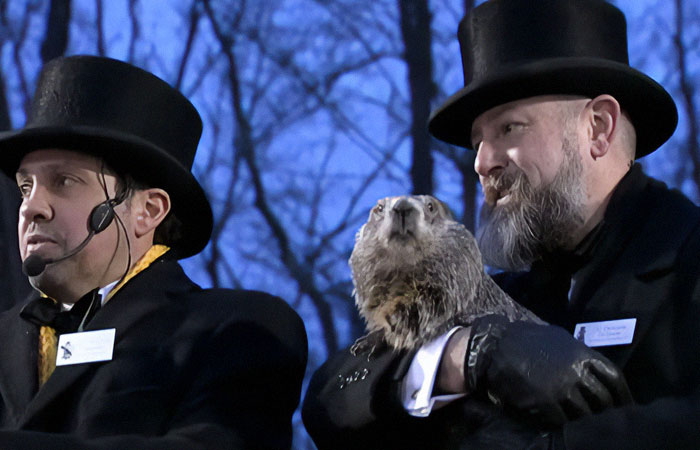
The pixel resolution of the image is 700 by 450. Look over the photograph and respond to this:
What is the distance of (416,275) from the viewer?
2.35 m

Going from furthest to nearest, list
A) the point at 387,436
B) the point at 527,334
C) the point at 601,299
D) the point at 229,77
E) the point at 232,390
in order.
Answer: the point at 229,77 < the point at 232,390 < the point at 601,299 < the point at 387,436 < the point at 527,334

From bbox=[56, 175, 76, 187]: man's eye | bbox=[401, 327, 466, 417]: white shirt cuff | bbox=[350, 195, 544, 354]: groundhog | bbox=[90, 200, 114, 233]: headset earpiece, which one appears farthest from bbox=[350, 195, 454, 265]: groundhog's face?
bbox=[56, 175, 76, 187]: man's eye

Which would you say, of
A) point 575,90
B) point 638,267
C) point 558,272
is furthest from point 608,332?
point 575,90

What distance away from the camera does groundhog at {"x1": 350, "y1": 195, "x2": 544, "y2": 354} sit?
2342mm

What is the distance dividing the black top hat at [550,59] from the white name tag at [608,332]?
30.5 inches

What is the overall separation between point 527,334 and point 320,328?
4.95 metres

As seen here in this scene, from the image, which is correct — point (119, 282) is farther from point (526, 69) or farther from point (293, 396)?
point (526, 69)

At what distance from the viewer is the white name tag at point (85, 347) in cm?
→ 287

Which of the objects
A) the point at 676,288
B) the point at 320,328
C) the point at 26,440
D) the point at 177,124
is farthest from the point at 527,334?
the point at 320,328

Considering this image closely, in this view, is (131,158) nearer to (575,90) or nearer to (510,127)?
(510,127)

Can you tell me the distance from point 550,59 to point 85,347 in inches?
69.2

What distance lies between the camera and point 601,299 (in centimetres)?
263

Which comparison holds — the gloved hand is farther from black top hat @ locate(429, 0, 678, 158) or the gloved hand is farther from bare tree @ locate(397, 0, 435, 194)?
bare tree @ locate(397, 0, 435, 194)

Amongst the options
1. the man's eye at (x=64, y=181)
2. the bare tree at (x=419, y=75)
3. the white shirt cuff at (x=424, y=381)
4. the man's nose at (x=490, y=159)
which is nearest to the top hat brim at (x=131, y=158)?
the man's eye at (x=64, y=181)
